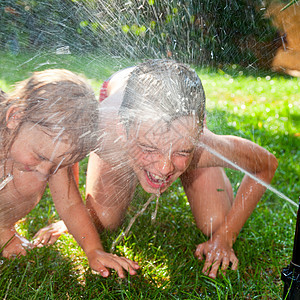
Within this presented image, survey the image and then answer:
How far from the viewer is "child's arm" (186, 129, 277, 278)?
1597 millimetres

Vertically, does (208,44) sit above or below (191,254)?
above

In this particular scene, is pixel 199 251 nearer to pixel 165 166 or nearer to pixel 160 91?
pixel 165 166

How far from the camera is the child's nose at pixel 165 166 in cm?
133

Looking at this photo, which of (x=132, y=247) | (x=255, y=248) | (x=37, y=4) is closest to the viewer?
(x=37, y=4)

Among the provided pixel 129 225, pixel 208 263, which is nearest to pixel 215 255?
pixel 208 263

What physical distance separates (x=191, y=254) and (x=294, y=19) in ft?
3.23

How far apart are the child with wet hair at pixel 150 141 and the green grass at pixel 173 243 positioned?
48 mm

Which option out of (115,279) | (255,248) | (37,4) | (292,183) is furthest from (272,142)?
(37,4)

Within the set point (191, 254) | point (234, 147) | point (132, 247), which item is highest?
point (234, 147)

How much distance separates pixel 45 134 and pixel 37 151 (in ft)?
0.22

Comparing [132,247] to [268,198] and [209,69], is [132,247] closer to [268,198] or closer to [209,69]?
[209,69]

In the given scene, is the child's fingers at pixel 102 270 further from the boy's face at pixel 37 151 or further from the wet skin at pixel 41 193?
the boy's face at pixel 37 151

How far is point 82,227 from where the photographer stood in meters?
1.56

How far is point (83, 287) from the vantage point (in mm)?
1564
